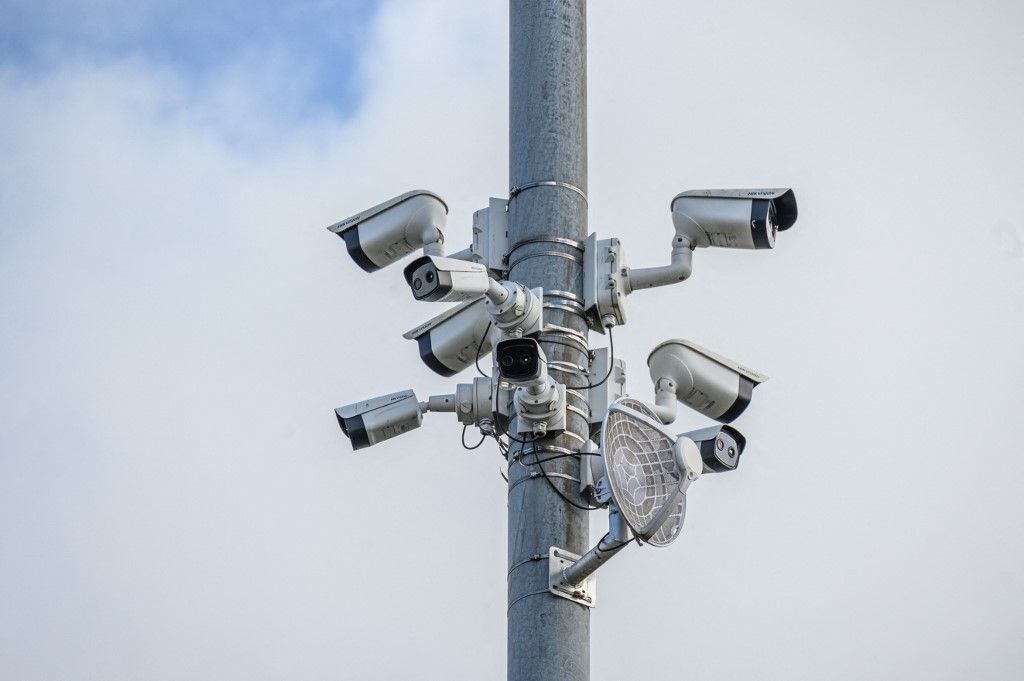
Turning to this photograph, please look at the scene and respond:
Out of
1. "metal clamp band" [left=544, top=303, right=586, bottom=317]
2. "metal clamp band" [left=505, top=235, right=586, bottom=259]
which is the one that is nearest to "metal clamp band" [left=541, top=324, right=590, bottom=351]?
"metal clamp band" [left=544, top=303, right=586, bottom=317]

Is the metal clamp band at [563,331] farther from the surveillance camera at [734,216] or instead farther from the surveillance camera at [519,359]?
the surveillance camera at [734,216]

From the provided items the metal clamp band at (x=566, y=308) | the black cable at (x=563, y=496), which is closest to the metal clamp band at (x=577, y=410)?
the black cable at (x=563, y=496)

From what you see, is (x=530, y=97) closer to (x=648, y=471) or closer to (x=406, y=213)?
(x=406, y=213)

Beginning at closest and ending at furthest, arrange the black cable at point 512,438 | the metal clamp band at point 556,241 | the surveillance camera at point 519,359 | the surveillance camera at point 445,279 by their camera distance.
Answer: the surveillance camera at point 445,279, the surveillance camera at point 519,359, the black cable at point 512,438, the metal clamp band at point 556,241

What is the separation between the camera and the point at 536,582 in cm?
971

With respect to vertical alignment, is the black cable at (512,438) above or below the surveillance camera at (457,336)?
below

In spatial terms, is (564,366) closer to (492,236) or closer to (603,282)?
(603,282)

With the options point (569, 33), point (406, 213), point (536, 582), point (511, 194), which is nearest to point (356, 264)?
point (406, 213)

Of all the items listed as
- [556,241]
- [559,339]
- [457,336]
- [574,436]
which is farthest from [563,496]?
[556,241]

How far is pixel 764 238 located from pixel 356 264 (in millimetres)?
2671

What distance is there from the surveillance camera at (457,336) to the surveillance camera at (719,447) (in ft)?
5.46

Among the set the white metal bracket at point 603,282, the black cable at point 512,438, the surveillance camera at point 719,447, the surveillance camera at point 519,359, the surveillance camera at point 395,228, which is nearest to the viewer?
the surveillance camera at point 519,359

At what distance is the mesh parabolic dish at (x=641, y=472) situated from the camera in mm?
9188

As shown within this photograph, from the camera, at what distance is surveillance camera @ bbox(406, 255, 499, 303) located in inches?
371
